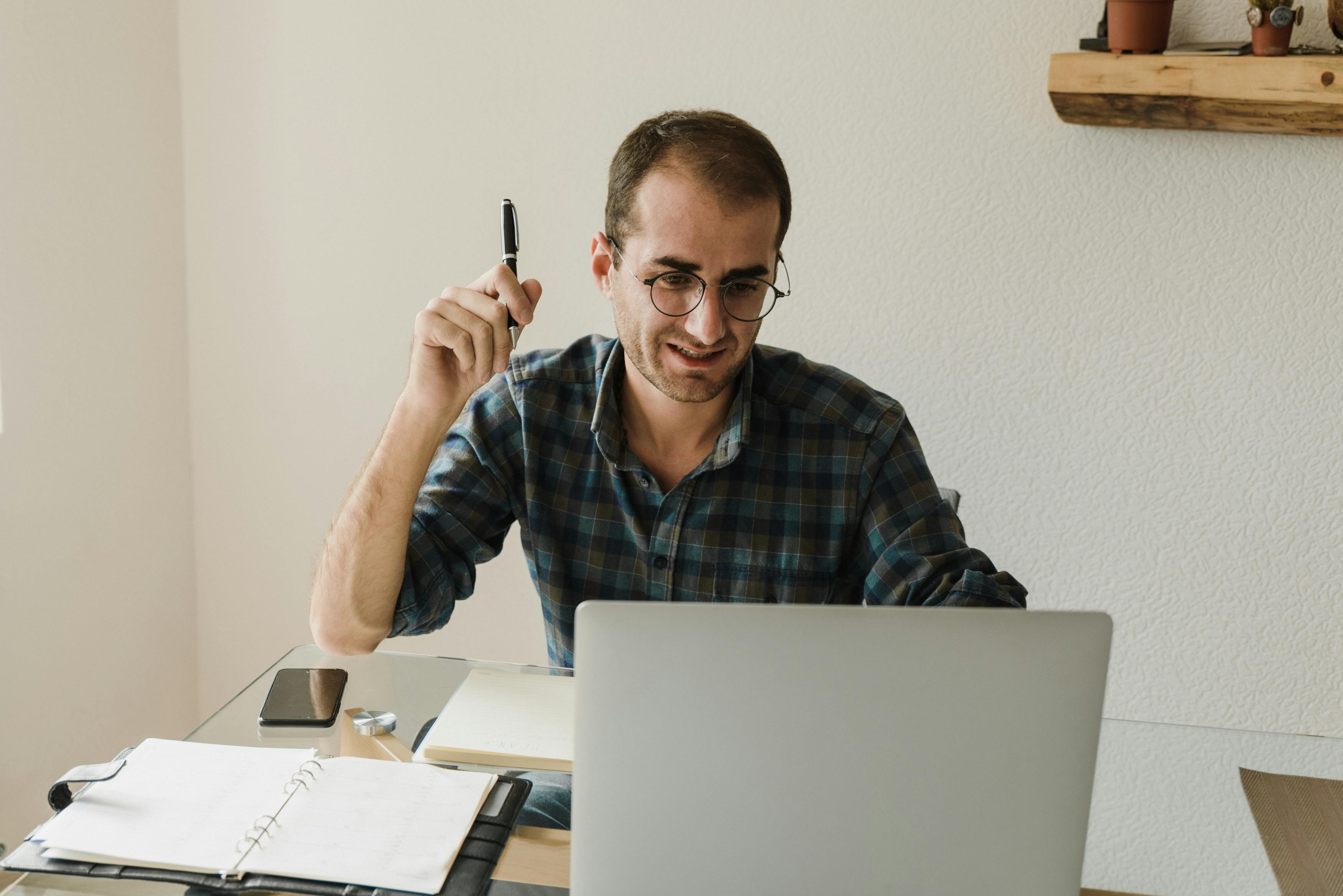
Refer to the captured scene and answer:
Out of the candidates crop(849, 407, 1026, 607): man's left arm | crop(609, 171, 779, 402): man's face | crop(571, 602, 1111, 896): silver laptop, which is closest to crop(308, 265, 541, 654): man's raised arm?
crop(609, 171, 779, 402): man's face

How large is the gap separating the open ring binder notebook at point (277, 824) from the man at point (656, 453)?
30cm

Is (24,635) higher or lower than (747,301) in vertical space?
lower

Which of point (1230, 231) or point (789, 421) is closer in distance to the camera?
point (789, 421)

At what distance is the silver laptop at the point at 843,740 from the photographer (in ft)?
2.17

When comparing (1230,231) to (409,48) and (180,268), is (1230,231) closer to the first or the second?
(409,48)

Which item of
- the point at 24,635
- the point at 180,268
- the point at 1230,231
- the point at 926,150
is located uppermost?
the point at 926,150

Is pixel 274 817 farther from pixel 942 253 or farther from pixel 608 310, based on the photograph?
pixel 942 253

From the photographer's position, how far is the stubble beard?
50.8 inches

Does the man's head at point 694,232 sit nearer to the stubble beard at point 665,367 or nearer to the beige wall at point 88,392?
the stubble beard at point 665,367

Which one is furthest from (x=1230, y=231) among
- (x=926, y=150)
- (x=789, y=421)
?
(x=789, y=421)

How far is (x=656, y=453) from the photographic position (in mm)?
1379

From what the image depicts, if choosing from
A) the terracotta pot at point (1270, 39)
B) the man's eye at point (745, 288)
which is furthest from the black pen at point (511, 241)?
the terracotta pot at point (1270, 39)

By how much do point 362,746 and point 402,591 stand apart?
0.27m

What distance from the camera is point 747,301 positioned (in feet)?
4.21
